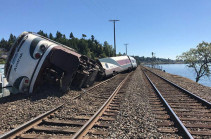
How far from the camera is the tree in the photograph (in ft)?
134

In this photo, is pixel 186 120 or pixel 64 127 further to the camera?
pixel 186 120

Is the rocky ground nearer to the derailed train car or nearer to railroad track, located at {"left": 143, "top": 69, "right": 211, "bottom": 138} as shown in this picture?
the derailed train car

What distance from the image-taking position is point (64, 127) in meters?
4.64

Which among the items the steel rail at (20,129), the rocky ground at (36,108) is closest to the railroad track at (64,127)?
the steel rail at (20,129)

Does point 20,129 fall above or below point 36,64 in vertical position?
below

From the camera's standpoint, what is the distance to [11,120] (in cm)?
520

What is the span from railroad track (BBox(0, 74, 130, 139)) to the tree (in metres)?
41.7

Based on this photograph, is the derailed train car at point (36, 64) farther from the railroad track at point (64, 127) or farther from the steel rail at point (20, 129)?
the steel rail at point (20, 129)

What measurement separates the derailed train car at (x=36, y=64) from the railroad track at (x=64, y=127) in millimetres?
2963

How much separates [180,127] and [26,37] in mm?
7746

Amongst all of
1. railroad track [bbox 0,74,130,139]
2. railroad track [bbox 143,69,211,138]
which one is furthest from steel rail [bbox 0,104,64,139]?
railroad track [bbox 143,69,211,138]

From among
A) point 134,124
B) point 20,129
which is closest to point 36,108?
point 20,129

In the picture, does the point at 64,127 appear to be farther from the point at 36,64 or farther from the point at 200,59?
the point at 200,59

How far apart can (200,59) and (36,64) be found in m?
43.4
